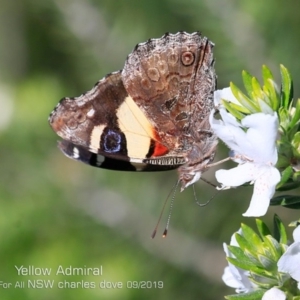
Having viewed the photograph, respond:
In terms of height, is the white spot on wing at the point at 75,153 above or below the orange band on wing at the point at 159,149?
above

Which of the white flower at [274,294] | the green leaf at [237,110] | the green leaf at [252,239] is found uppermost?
the green leaf at [237,110]

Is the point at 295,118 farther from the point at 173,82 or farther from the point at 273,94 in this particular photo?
the point at 173,82

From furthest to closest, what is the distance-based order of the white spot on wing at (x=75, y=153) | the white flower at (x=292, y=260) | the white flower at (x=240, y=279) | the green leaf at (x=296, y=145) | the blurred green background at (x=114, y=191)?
the blurred green background at (x=114, y=191), the white spot on wing at (x=75, y=153), the white flower at (x=240, y=279), the green leaf at (x=296, y=145), the white flower at (x=292, y=260)

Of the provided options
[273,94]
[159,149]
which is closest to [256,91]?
[273,94]

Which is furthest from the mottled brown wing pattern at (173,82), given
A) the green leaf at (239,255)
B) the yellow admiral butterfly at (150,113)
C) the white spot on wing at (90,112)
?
the green leaf at (239,255)

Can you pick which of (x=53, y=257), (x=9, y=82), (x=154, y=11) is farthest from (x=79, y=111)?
(x=9, y=82)

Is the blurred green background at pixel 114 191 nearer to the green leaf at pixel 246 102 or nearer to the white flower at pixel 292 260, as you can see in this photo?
the green leaf at pixel 246 102

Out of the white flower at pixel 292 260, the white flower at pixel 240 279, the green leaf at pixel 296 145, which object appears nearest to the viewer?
the white flower at pixel 292 260
